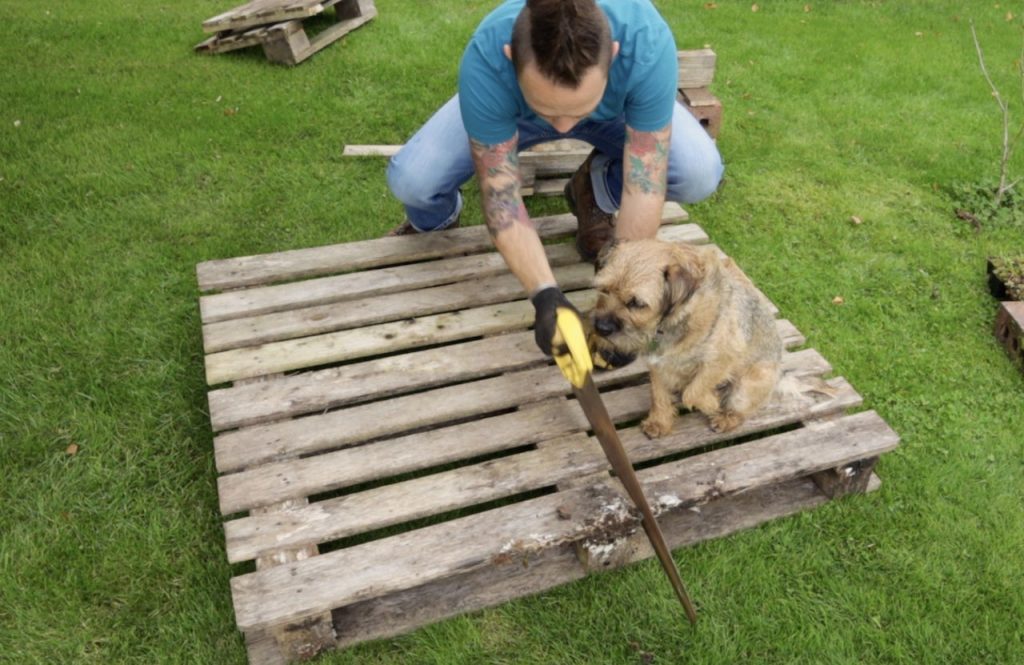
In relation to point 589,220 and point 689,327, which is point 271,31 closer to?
point 589,220

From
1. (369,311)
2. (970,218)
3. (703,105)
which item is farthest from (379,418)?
(970,218)

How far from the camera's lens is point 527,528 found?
106 inches

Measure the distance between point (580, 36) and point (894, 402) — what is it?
2749 millimetres

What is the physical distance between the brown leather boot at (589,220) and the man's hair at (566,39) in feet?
5.23

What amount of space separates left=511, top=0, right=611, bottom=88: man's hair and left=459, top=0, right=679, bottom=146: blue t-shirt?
0.57 metres

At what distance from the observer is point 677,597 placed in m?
2.87

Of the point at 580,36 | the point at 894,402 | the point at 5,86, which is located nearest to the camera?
the point at 580,36

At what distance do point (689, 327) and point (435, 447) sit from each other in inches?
46.9

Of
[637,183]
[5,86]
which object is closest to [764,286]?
[637,183]

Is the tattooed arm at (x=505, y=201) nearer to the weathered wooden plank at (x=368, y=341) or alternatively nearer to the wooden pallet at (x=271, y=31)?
the weathered wooden plank at (x=368, y=341)

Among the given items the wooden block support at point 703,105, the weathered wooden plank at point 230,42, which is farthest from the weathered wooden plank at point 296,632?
the weathered wooden plank at point 230,42

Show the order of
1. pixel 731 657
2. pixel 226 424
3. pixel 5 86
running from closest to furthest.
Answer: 1. pixel 731 657
2. pixel 226 424
3. pixel 5 86

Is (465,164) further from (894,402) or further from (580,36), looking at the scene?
(894,402)

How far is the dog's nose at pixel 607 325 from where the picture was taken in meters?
2.64
